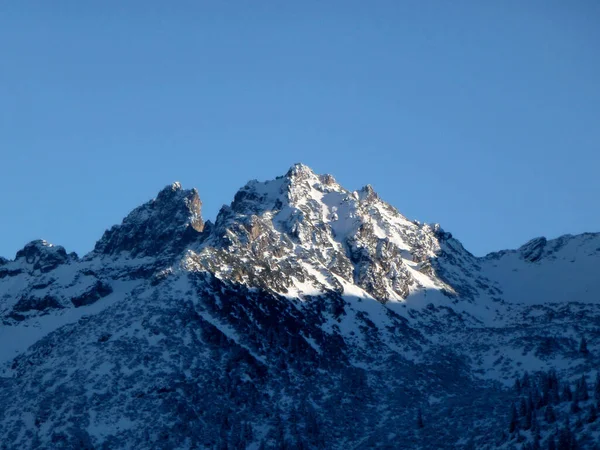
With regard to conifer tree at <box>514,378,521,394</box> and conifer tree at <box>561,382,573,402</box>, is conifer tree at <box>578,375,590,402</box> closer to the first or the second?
conifer tree at <box>561,382,573,402</box>

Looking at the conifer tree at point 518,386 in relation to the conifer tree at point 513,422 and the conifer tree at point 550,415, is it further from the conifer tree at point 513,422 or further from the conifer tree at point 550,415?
the conifer tree at point 550,415

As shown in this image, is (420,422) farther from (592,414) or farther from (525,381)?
(592,414)

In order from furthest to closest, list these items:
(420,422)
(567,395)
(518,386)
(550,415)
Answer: (518,386), (420,422), (567,395), (550,415)

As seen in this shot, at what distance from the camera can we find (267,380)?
187625mm

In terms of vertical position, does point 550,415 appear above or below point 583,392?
below

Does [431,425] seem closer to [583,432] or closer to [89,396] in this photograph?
[583,432]

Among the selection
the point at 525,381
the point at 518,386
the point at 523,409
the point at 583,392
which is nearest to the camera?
the point at 583,392

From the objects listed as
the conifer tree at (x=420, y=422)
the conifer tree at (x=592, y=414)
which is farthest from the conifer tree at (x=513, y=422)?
the conifer tree at (x=420, y=422)

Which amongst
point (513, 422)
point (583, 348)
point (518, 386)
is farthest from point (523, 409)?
point (583, 348)

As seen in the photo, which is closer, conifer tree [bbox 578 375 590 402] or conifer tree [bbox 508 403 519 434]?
conifer tree [bbox 508 403 519 434]

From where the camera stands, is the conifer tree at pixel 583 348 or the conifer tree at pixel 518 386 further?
the conifer tree at pixel 583 348

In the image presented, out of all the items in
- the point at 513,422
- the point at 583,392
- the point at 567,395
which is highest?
the point at 567,395

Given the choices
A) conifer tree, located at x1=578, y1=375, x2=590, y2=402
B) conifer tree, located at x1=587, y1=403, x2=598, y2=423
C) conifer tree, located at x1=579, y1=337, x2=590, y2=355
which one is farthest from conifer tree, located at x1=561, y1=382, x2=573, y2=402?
conifer tree, located at x1=579, y1=337, x2=590, y2=355

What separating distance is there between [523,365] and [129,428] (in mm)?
70978
